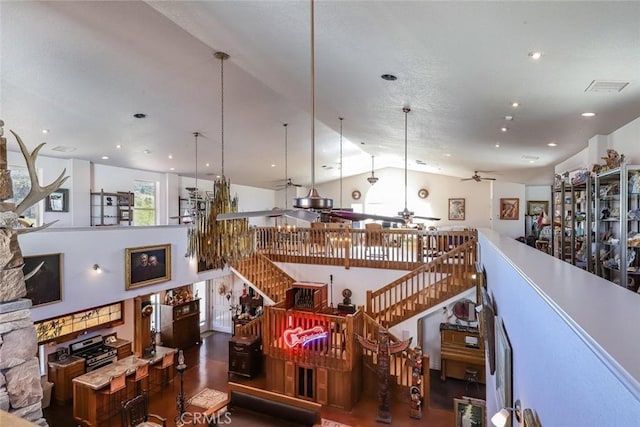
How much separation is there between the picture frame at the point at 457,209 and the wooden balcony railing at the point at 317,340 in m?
8.55

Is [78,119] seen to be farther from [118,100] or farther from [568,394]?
[568,394]

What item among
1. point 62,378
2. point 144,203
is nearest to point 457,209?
point 144,203

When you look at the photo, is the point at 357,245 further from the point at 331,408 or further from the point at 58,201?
the point at 58,201

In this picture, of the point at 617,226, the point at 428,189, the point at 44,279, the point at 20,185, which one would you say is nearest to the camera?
the point at 617,226

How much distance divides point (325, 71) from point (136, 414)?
6228 millimetres

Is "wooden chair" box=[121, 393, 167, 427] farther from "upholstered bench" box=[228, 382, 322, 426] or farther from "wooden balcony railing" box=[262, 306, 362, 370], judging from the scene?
"wooden balcony railing" box=[262, 306, 362, 370]

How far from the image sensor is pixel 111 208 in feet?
28.7

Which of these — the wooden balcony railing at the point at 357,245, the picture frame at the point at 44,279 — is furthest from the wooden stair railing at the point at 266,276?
the picture frame at the point at 44,279

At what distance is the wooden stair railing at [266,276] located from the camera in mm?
9133

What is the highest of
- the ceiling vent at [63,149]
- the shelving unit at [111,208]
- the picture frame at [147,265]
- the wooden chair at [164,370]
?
the ceiling vent at [63,149]

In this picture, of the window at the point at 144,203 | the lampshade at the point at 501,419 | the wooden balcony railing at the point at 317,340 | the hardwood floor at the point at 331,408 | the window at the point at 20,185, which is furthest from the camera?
the window at the point at 144,203

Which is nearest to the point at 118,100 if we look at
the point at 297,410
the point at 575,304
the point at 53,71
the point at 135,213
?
the point at 53,71

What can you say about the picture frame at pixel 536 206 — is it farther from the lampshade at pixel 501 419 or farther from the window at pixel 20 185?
the window at pixel 20 185

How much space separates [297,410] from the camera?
16.9ft
